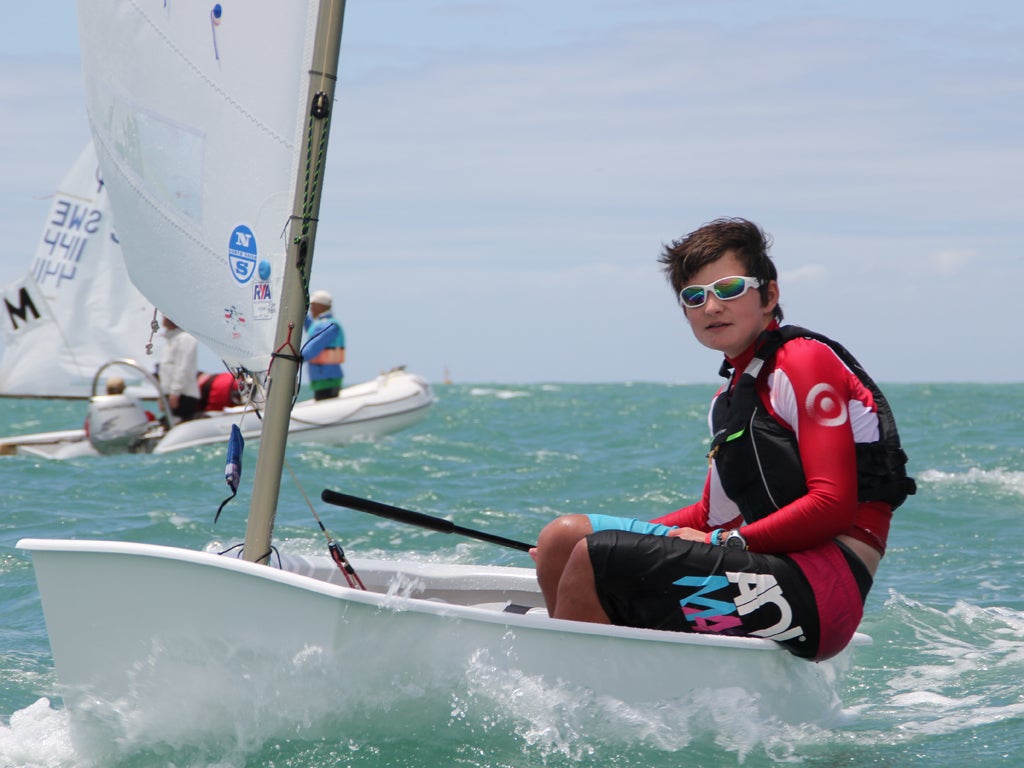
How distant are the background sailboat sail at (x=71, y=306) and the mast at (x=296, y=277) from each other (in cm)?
1025

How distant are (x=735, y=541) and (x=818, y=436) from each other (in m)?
0.33

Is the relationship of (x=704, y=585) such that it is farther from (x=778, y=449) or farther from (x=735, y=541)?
(x=778, y=449)

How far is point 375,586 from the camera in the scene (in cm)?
381

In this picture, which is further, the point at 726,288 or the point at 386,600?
the point at 726,288

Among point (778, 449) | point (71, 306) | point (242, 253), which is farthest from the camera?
point (71, 306)

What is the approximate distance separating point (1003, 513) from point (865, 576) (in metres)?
5.46

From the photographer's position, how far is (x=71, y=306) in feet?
42.8

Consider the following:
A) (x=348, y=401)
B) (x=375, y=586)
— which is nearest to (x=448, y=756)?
(x=375, y=586)

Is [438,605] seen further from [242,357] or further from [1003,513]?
[1003,513]

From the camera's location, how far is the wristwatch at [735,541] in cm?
298

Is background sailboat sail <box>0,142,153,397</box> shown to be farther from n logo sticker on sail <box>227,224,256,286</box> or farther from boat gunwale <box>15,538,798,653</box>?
boat gunwale <box>15,538,798,653</box>

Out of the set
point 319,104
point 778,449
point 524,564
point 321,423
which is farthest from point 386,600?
point 321,423

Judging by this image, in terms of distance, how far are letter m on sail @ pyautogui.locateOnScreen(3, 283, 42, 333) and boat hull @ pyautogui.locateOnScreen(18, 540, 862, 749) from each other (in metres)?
10.9

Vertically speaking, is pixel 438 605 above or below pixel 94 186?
below
